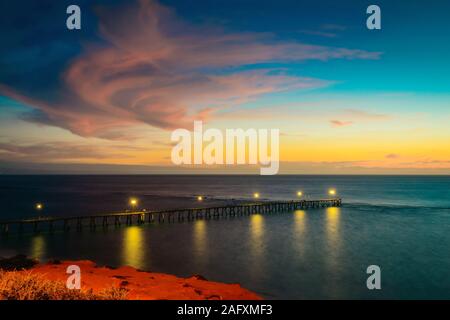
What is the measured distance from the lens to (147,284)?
23.8 m

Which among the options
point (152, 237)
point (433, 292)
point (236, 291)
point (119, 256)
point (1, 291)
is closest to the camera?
point (1, 291)

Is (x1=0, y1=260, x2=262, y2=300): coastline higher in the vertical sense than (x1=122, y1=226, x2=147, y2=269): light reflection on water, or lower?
higher

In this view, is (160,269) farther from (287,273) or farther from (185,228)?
(185,228)

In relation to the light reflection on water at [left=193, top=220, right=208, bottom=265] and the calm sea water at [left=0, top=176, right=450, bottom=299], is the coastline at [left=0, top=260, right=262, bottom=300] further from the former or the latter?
the light reflection on water at [left=193, top=220, right=208, bottom=265]

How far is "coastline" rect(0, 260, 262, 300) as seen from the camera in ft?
70.2

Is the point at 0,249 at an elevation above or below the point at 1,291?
below

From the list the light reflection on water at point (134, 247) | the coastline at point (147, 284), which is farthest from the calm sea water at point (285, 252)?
the coastline at point (147, 284)

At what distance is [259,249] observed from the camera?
4050 cm

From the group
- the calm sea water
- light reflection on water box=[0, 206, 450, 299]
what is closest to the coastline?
the calm sea water

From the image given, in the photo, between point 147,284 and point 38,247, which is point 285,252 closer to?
point 147,284

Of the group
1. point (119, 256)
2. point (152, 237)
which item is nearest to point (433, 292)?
point (119, 256)

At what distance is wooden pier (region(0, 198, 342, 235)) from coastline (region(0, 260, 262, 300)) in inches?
826
